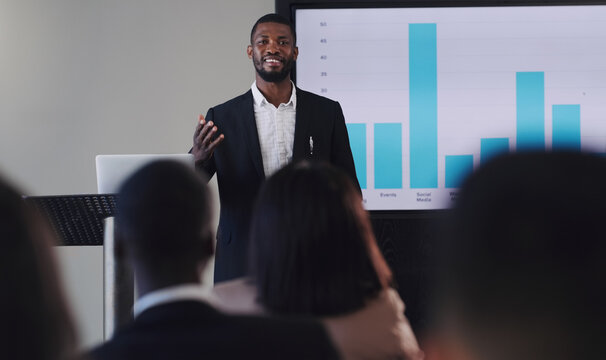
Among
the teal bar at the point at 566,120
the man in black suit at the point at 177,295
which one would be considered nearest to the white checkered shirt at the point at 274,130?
the teal bar at the point at 566,120

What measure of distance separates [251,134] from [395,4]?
1262 mm

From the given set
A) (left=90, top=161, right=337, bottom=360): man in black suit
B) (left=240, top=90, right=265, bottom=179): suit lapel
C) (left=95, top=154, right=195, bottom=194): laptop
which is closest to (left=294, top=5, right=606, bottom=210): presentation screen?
(left=240, top=90, right=265, bottom=179): suit lapel

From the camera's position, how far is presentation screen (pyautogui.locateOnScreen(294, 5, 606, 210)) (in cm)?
401

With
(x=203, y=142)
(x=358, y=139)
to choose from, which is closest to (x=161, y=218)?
(x=203, y=142)

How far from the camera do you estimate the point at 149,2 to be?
165 inches

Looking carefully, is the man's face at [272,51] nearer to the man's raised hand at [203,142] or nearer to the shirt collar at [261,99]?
the shirt collar at [261,99]

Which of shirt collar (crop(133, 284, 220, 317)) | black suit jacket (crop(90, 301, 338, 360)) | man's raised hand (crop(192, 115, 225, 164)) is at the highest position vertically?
man's raised hand (crop(192, 115, 225, 164))

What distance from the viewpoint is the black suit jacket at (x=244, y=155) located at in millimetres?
3191

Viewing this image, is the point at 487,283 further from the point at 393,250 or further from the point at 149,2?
the point at 149,2

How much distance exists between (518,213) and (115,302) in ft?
6.29

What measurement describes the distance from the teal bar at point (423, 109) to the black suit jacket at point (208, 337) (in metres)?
3.07

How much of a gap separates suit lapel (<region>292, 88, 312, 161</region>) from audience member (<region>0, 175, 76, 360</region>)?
2535mm

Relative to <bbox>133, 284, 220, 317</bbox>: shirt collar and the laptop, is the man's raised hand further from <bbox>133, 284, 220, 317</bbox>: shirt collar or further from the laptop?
<bbox>133, 284, 220, 317</bbox>: shirt collar

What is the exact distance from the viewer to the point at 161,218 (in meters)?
1.13
